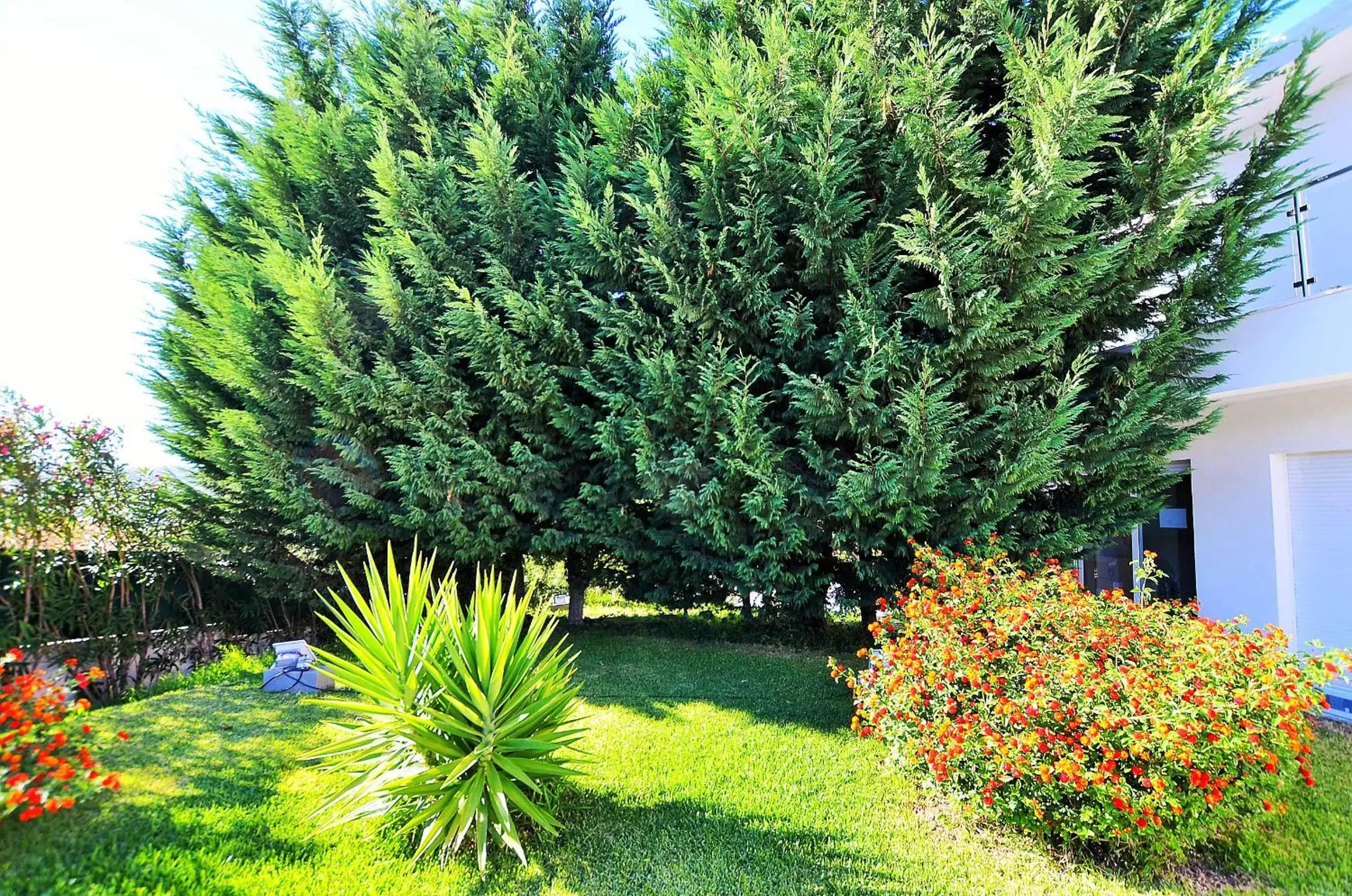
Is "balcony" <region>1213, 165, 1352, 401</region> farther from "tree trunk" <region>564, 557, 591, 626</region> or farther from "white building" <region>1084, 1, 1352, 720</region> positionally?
"tree trunk" <region>564, 557, 591, 626</region>

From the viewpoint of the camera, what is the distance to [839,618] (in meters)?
9.73

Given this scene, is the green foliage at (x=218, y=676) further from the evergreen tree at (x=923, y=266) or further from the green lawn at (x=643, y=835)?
the evergreen tree at (x=923, y=266)

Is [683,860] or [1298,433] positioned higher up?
[1298,433]

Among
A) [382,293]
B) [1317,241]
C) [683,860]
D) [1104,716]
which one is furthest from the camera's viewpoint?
[382,293]

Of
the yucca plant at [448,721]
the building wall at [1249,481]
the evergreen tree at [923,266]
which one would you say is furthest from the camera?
the building wall at [1249,481]

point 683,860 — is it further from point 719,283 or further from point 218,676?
point 218,676

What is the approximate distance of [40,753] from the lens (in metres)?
3.35

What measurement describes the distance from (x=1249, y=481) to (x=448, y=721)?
8946mm

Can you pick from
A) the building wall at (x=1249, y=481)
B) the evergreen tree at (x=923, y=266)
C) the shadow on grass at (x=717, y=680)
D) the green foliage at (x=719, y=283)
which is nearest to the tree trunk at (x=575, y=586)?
the green foliage at (x=719, y=283)

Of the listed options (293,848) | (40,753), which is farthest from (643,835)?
(40,753)

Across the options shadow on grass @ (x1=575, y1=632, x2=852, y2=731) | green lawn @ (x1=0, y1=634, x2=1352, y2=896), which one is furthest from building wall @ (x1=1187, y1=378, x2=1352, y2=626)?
shadow on grass @ (x1=575, y1=632, x2=852, y2=731)

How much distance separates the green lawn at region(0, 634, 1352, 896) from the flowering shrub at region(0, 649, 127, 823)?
16 centimetres

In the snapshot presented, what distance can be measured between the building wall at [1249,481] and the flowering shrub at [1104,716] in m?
3.54

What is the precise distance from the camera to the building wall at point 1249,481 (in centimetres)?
654
